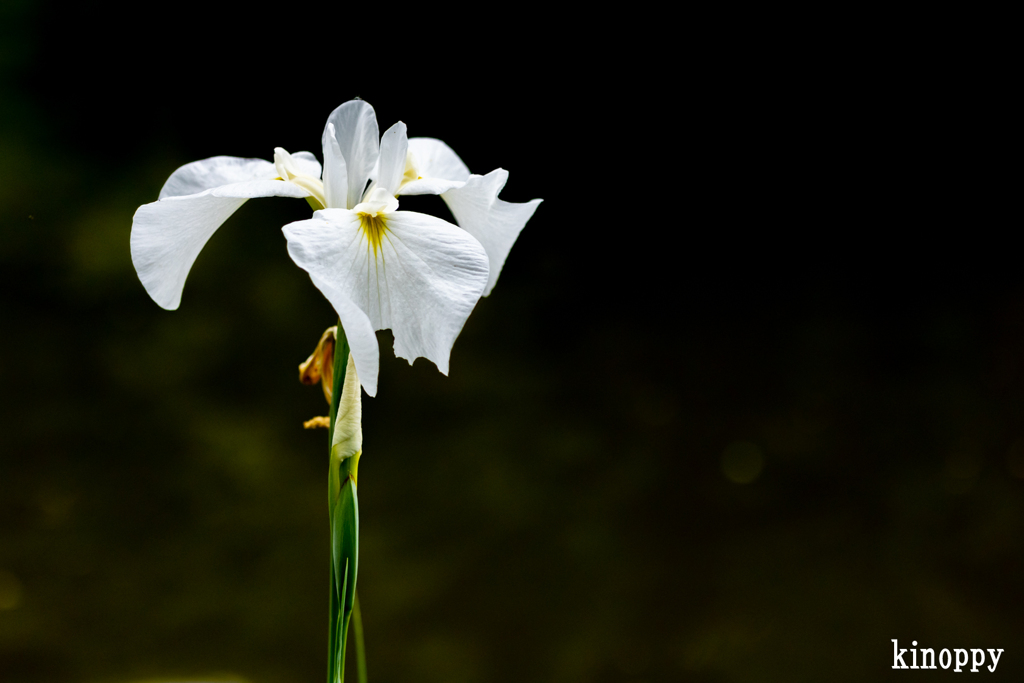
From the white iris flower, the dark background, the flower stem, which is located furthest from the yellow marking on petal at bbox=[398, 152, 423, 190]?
the dark background

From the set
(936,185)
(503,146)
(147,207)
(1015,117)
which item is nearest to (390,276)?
(147,207)

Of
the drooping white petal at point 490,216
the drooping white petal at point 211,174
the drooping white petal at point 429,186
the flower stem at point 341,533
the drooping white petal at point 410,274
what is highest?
the drooping white petal at point 211,174

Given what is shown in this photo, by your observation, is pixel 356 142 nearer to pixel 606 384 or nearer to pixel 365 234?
pixel 365 234

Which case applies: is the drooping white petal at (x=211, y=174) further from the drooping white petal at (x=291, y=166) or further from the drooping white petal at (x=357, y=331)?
the drooping white petal at (x=357, y=331)

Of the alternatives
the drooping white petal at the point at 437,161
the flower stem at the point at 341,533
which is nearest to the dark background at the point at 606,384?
the drooping white petal at the point at 437,161

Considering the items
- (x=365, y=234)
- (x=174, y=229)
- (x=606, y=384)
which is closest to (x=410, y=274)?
(x=365, y=234)
